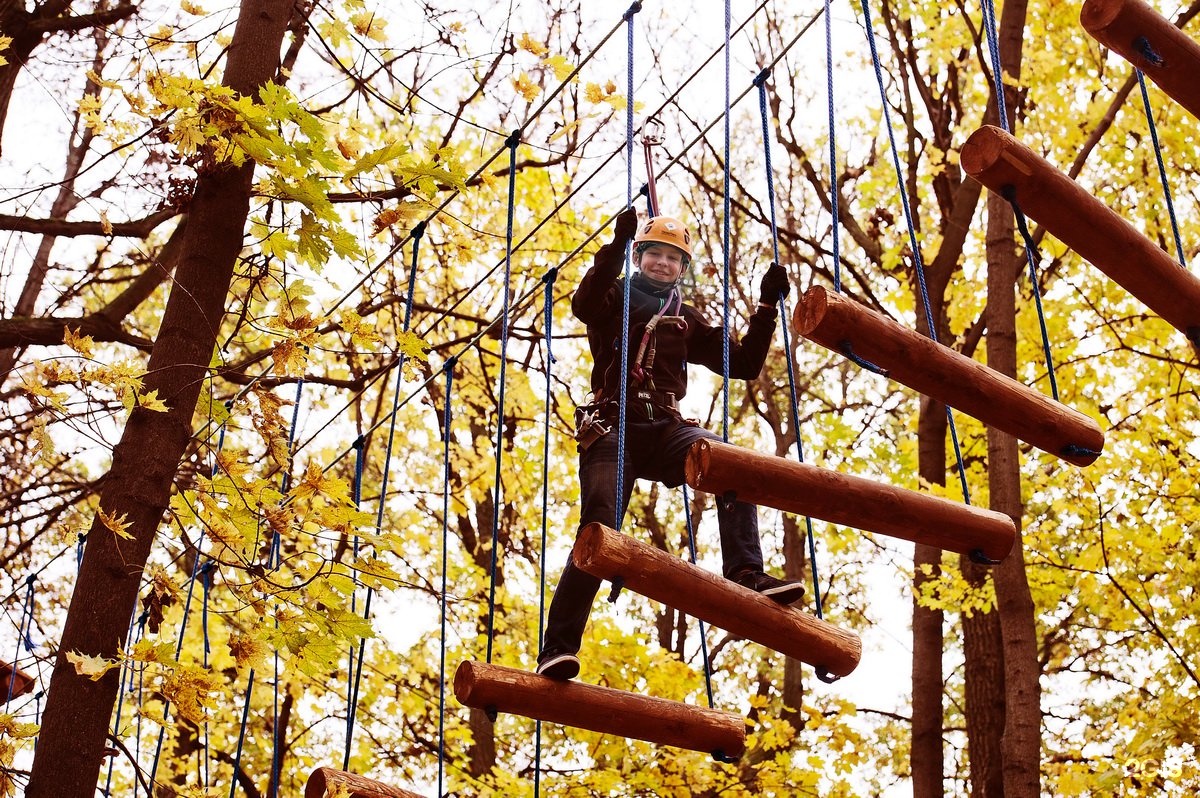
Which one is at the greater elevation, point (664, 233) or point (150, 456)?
point (664, 233)

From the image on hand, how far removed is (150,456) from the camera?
2967mm

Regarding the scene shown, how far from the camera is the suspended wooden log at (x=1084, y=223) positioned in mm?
2582

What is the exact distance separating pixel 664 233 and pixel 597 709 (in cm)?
163

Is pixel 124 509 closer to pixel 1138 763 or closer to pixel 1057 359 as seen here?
pixel 1138 763

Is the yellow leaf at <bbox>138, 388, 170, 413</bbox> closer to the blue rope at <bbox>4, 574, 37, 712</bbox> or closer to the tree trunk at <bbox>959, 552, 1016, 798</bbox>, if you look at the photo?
the blue rope at <bbox>4, 574, 37, 712</bbox>

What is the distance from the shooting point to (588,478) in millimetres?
3555

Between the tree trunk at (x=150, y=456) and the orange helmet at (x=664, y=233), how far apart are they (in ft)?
4.18

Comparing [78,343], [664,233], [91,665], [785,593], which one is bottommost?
[91,665]

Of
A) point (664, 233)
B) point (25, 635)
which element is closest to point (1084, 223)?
point (664, 233)

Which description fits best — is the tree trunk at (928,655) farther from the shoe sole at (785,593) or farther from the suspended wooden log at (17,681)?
the suspended wooden log at (17,681)

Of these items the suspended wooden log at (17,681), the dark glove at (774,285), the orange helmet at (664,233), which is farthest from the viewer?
the suspended wooden log at (17,681)

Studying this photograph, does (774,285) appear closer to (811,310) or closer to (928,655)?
(811,310)

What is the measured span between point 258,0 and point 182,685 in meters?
1.95

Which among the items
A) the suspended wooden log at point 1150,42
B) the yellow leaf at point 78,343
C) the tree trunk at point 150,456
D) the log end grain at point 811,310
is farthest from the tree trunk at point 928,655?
the yellow leaf at point 78,343
